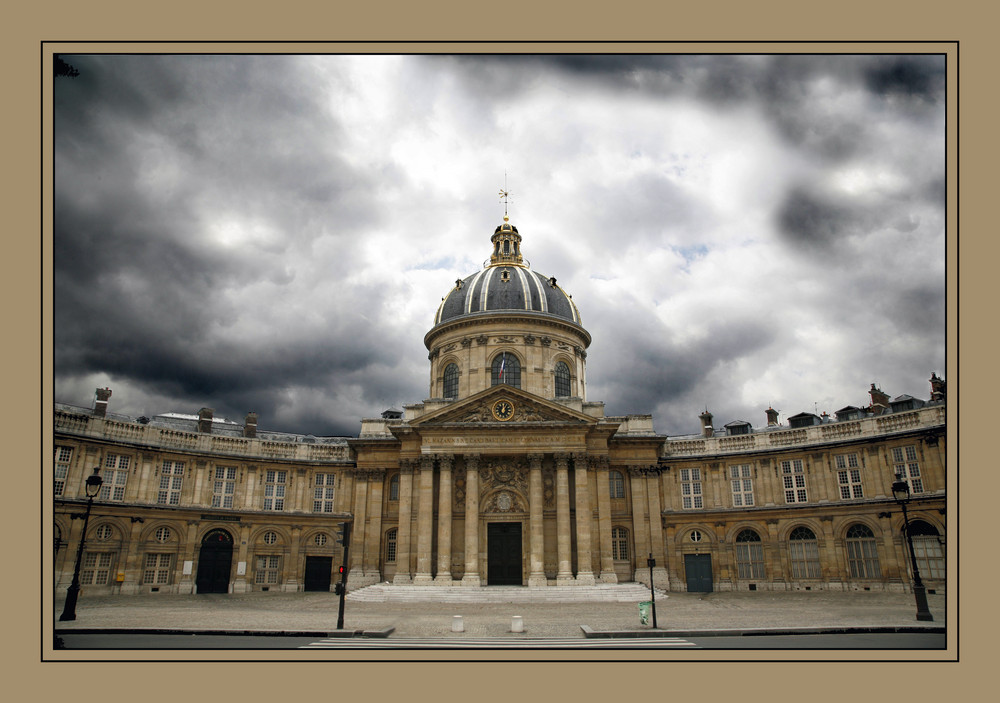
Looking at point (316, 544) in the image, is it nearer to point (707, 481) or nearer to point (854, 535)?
point (707, 481)

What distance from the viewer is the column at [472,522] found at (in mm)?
38375

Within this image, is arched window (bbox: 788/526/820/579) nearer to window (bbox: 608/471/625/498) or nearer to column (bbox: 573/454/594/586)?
window (bbox: 608/471/625/498)

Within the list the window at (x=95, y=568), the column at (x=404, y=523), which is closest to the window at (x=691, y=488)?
the column at (x=404, y=523)

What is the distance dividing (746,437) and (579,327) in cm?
1529

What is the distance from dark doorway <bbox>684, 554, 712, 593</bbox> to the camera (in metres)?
42.1

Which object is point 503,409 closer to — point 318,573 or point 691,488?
point 691,488

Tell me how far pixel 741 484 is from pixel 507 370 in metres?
18.4

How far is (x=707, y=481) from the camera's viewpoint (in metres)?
44.3

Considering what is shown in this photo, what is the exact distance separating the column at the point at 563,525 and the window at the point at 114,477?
27.1 m

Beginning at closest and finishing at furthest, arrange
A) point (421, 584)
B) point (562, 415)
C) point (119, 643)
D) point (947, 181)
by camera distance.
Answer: point (947, 181) < point (119, 643) < point (421, 584) < point (562, 415)

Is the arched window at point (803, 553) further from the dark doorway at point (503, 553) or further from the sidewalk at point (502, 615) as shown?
the dark doorway at point (503, 553)

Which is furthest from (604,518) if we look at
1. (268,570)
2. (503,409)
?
(268,570)

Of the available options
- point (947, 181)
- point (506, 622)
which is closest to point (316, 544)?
point (506, 622)

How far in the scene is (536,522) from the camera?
129 ft
